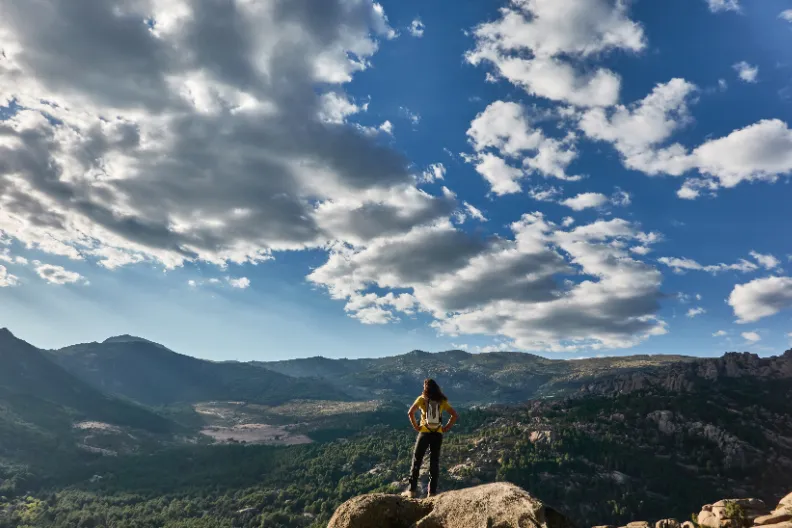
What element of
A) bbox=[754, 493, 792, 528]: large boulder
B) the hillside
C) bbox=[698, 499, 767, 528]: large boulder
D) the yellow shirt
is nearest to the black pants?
the yellow shirt

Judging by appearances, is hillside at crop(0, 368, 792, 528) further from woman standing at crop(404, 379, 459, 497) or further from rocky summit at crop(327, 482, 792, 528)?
rocky summit at crop(327, 482, 792, 528)

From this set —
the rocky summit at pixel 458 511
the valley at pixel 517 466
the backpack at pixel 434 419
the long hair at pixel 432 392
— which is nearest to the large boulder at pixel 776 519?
the backpack at pixel 434 419

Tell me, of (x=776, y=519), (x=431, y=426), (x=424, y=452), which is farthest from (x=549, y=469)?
(x=431, y=426)

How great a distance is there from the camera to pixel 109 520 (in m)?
122

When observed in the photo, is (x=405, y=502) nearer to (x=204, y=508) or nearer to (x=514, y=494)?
(x=514, y=494)

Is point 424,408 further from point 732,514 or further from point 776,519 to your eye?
point 732,514

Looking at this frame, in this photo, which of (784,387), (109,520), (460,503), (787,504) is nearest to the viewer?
(460,503)

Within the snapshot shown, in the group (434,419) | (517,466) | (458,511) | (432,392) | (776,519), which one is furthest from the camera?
(517,466)

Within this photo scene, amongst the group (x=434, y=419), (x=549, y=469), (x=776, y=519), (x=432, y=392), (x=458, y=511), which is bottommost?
(x=549, y=469)

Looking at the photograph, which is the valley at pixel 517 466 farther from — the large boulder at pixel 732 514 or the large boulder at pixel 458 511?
the large boulder at pixel 458 511

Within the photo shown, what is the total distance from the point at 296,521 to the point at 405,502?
116643 mm

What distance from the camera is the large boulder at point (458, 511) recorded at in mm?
9841

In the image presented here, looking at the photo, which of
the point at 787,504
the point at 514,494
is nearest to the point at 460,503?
the point at 514,494

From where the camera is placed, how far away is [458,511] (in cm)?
1114
